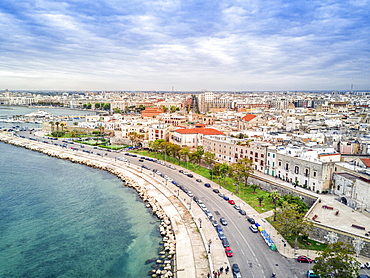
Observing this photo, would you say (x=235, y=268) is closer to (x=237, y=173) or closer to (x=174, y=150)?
(x=237, y=173)

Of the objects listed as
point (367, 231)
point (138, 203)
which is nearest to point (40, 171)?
point (138, 203)

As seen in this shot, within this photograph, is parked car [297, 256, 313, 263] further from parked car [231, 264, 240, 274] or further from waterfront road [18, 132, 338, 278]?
parked car [231, 264, 240, 274]

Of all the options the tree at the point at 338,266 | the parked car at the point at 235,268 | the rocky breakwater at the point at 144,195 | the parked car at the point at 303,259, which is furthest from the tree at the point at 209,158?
the tree at the point at 338,266

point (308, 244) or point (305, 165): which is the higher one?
point (305, 165)

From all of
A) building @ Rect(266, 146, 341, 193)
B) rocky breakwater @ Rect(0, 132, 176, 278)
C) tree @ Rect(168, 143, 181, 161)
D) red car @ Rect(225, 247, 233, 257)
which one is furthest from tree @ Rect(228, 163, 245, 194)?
tree @ Rect(168, 143, 181, 161)

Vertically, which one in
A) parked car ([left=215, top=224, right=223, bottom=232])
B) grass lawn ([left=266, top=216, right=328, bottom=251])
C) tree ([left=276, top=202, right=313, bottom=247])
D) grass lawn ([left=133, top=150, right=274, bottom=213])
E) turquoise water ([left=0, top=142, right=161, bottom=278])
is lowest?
turquoise water ([left=0, top=142, right=161, bottom=278])

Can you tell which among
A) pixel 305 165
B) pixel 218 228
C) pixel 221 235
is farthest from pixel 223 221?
pixel 305 165
